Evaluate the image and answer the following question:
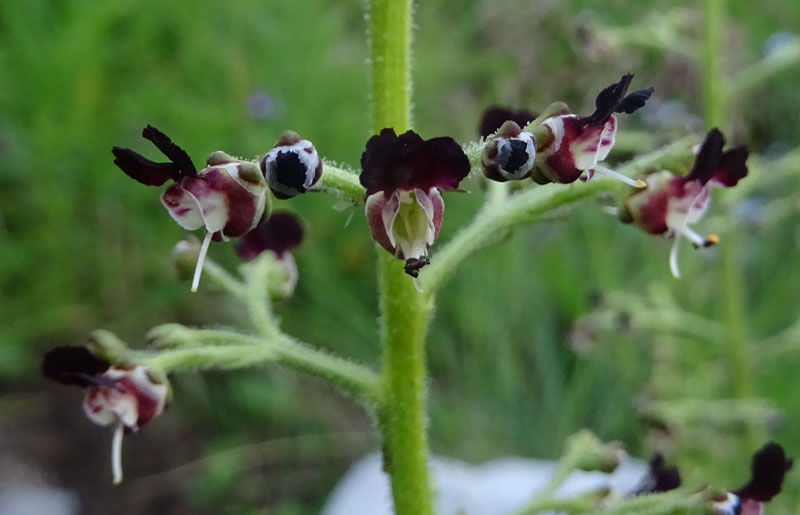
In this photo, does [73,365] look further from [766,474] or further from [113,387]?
[766,474]

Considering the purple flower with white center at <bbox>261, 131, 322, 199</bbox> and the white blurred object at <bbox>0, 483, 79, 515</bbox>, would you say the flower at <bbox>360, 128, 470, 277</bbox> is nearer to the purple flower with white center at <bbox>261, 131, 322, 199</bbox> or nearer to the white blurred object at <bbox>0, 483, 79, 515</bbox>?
the purple flower with white center at <bbox>261, 131, 322, 199</bbox>

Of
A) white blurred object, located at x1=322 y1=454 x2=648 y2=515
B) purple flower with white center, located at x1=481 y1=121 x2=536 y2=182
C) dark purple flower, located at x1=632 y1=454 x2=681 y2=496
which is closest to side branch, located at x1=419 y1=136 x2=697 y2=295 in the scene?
purple flower with white center, located at x1=481 y1=121 x2=536 y2=182

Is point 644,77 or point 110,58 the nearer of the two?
point 110,58

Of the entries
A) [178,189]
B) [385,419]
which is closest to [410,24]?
[178,189]

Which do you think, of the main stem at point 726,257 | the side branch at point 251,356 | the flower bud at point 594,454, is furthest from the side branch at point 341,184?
the main stem at point 726,257

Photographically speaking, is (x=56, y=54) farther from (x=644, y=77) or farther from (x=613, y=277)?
(x=644, y=77)

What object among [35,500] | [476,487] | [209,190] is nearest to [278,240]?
[209,190]
